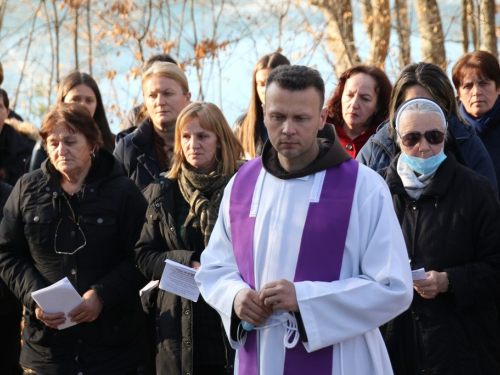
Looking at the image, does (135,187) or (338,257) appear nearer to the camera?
(338,257)

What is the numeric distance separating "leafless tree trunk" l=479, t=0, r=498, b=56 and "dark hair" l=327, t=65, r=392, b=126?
3.62 meters

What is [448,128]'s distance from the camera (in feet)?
16.1

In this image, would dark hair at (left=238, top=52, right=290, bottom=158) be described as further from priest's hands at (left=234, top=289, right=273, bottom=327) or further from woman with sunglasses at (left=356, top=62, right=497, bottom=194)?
priest's hands at (left=234, top=289, right=273, bottom=327)

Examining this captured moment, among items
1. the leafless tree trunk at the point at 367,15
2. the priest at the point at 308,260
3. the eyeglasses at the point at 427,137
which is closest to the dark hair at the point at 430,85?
the eyeglasses at the point at 427,137

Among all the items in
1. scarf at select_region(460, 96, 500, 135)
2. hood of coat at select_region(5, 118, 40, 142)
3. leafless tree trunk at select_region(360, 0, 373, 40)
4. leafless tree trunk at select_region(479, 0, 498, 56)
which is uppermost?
leafless tree trunk at select_region(360, 0, 373, 40)

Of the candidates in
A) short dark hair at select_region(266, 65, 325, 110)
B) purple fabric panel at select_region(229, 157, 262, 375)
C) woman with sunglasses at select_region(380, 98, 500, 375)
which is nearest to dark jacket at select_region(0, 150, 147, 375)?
purple fabric panel at select_region(229, 157, 262, 375)

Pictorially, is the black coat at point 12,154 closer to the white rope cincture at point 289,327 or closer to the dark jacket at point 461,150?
the dark jacket at point 461,150

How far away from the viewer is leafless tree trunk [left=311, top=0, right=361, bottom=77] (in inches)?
448

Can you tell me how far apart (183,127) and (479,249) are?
6.31 ft

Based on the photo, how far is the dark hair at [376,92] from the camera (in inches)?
237

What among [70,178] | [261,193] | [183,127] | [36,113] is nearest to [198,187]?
[183,127]

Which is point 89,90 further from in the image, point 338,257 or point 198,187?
point 338,257

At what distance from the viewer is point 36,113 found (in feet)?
39.5

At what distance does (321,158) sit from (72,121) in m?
1.99
